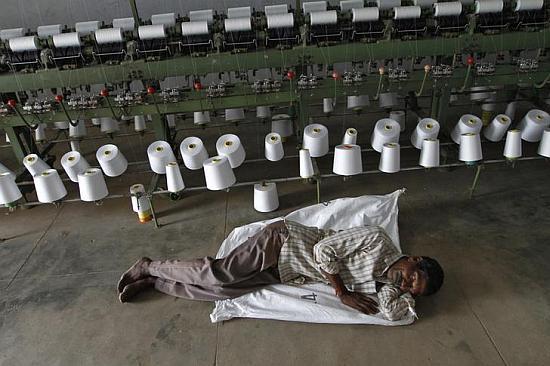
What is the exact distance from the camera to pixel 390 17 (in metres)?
3.53

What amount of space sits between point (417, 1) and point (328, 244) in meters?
2.61

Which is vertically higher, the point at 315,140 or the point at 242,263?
the point at 315,140

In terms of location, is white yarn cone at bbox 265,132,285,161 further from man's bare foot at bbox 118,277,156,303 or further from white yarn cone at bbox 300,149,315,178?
man's bare foot at bbox 118,277,156,303

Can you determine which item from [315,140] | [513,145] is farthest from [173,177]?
[513,145]

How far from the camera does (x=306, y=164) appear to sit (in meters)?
3.15

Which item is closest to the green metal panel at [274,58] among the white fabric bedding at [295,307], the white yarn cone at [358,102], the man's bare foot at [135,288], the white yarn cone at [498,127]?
the white yarn cone at [498,127]

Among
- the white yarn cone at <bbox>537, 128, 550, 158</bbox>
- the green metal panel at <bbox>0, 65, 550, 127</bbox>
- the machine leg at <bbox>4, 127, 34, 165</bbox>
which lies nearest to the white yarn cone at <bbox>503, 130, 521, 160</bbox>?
the white yarn cone at <bbox>537, 128, 550, 158</bbox>

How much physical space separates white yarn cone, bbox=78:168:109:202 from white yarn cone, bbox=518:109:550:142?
3.44 meters

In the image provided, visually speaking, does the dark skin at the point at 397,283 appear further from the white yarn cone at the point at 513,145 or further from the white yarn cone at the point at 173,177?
the white yarn cone at the point at 513,145

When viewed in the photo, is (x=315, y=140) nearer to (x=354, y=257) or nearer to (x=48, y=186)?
(x=354, y=257)

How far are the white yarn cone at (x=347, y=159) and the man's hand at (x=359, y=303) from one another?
3.66 feet

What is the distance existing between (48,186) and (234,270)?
1679mm

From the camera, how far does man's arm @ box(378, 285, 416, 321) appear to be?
A: 2211 mm

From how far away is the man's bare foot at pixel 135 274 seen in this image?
2645 mm
